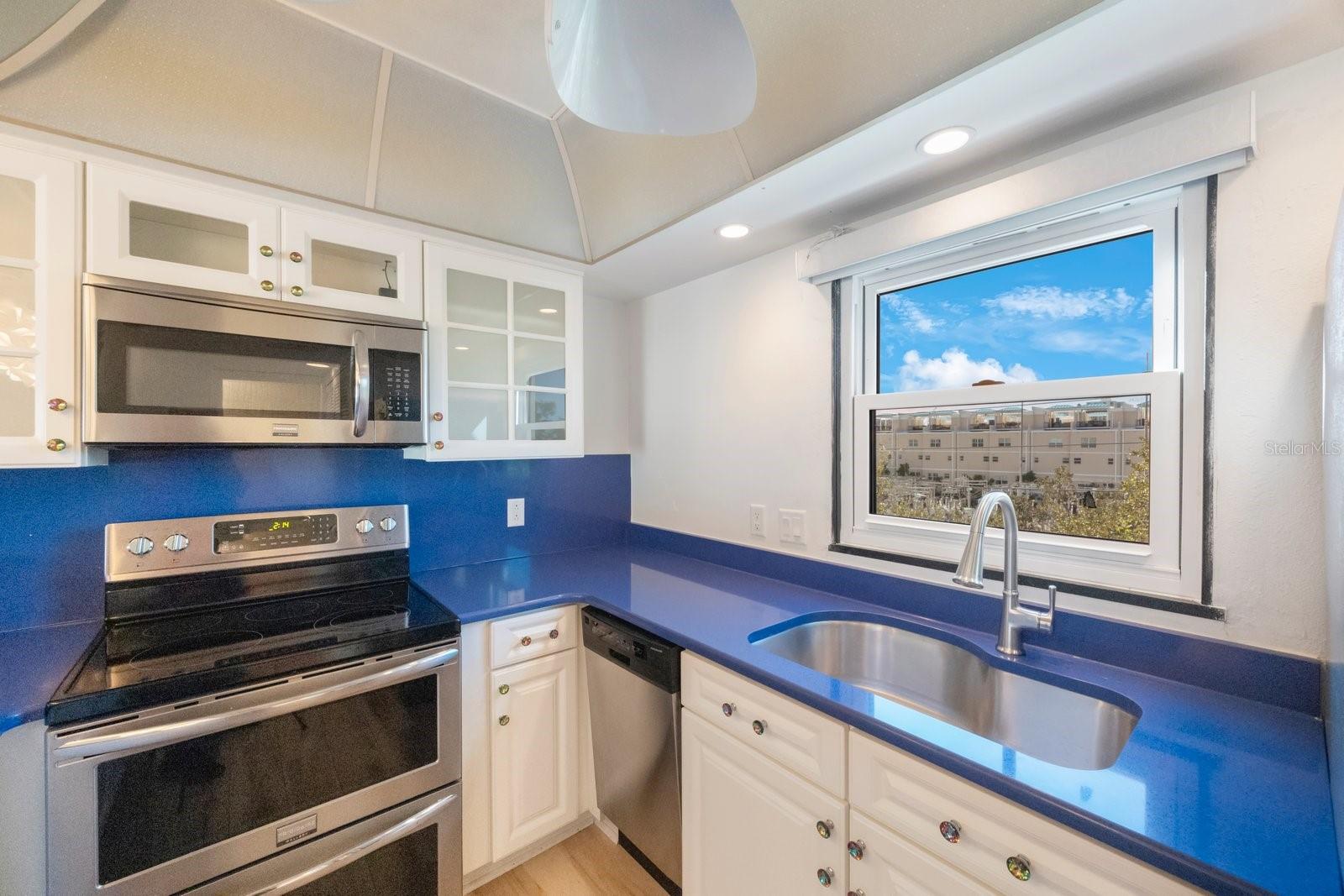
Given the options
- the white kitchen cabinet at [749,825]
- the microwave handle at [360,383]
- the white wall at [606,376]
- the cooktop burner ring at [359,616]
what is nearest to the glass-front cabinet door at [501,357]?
the microwave handle at [360,383]

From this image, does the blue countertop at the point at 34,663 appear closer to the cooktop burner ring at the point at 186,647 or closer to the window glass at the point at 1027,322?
the cooktop burner ring at the point at 186,647

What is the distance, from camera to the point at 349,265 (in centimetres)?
163

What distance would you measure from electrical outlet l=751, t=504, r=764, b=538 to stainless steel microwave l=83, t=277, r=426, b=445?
3.88 ft

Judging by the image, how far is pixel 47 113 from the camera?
120cm

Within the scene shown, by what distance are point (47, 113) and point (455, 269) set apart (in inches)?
36.1

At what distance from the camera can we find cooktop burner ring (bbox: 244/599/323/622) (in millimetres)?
1498

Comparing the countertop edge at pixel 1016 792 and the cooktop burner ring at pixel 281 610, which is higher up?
the cooktop burner ring at pixel 281 610

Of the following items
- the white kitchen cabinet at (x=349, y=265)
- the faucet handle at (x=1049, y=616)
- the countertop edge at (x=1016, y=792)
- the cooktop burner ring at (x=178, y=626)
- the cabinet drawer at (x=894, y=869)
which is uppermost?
the white kitchen cabinet at (x=349, y=265)

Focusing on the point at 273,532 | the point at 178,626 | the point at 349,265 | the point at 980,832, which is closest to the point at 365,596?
the point at 273,532

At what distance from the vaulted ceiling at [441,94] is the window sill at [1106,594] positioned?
1.13m

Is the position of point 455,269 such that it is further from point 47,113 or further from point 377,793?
point 377,793

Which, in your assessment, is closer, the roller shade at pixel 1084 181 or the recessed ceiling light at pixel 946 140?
the roller shade at pixel 1084 181

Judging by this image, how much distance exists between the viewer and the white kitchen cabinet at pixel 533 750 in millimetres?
1635

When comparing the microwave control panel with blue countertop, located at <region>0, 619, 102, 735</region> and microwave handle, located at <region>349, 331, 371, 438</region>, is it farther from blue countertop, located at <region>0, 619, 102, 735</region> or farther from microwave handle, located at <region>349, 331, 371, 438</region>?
blue countertop, located at <region>0, 619, 102, 735</region>
